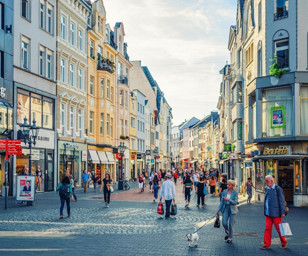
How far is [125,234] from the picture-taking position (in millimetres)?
13758

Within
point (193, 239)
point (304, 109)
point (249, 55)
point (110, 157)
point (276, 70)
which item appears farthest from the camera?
point (110, 157)

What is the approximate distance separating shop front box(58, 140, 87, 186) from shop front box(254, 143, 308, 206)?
53.1ft

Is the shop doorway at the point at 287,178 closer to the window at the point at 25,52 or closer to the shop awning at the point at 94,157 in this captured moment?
the window at the point at 25,52

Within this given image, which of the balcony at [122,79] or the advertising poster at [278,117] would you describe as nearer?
the advertising poster at [278,117]

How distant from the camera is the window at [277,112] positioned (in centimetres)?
2727

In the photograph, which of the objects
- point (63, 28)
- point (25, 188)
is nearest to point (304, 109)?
point (25, 188)

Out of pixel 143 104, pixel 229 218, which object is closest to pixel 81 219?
pixel 229 218

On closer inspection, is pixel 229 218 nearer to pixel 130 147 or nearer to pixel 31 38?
pixel 31 38

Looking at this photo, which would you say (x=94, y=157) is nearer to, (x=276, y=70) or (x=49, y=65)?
(x=49, y=65)

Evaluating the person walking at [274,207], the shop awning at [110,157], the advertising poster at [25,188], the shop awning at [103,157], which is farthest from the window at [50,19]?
the person walking at [274,207]

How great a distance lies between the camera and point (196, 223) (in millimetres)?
17047

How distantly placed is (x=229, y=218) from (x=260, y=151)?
17.0 m

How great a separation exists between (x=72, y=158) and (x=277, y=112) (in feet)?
63.0

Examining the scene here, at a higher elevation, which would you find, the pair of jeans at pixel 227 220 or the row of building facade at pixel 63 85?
the row of building facade at pixel 63 85
